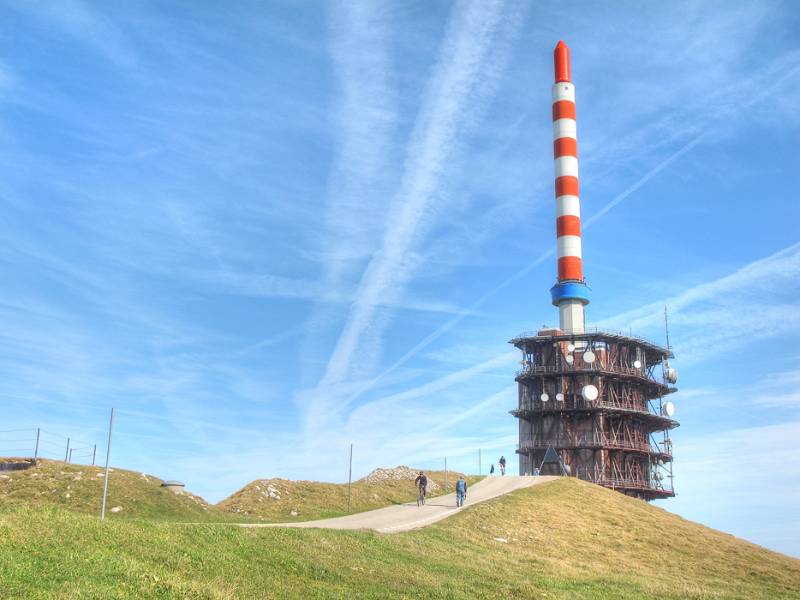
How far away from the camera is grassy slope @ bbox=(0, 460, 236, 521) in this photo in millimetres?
35125

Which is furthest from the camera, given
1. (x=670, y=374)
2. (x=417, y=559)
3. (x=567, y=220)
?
(x=670, y=374)

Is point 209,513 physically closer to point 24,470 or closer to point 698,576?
point 24,470

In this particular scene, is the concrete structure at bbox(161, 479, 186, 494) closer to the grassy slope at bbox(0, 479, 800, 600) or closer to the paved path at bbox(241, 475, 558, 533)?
the paved path at bbox(241, 475, 558, 533)

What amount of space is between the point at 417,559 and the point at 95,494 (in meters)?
18.3

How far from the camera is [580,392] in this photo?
239ft

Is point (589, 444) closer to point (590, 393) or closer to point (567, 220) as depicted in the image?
point (590, 393)

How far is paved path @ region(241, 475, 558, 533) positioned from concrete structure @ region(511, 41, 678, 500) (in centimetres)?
1647

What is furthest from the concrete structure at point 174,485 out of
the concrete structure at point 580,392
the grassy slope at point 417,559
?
the concrete structure at point 580,392

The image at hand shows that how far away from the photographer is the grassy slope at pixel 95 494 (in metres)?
35.1

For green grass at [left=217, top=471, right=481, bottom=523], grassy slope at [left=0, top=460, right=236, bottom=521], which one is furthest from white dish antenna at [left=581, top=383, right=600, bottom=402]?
grassy slope at [left=0, top=460, right=236, bottom=521]

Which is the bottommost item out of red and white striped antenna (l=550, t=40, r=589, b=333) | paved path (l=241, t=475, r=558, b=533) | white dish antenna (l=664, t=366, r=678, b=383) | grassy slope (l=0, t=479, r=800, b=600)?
grassy slope (l=0, t=479, r=800, b=600)

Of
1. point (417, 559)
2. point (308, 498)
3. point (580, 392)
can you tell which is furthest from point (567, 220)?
point (417, 559)

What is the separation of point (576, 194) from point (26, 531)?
68.2m

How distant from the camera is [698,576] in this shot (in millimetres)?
35375
